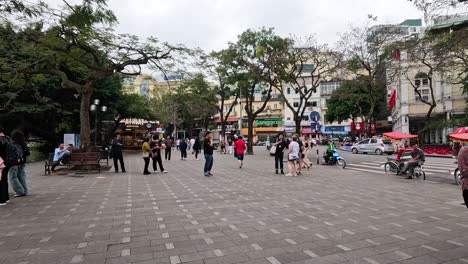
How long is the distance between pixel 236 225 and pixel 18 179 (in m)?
6.19

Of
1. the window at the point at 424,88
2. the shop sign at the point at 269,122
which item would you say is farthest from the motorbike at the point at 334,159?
the shop sign at the point at 269,122

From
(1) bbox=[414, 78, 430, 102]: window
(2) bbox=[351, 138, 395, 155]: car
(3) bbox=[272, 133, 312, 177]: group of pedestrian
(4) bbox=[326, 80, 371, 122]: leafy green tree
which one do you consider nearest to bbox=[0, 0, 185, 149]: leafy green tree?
(3) bbox=[272, 133, 312, 177]: group of pedestrian

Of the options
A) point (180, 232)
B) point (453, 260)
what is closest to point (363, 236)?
point (453, 260)

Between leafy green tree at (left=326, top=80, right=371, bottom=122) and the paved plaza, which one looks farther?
leafy green tree at (left=326, top=80, right=371, bottom=122)

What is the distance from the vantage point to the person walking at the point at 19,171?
8.69m

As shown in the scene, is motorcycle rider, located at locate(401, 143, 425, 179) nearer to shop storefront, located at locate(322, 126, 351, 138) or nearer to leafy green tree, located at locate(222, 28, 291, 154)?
leafy green tree, located at locate(222, 28, 291, 154)

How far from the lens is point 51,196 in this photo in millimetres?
9047

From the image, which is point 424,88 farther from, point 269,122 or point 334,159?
point 269,122

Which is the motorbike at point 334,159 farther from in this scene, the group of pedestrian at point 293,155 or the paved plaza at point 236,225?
the paved plaza at point 236,225

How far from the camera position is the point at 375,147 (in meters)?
30.5

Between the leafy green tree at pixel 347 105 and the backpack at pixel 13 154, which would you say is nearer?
the backpack at pixel 13 154

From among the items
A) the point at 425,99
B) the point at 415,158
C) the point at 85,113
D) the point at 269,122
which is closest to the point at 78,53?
the point at 85,113

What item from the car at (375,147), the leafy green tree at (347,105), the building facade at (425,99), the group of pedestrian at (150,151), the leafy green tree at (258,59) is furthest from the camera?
the leafy green tree at (347,105)

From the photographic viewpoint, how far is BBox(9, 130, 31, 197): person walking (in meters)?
8.69
